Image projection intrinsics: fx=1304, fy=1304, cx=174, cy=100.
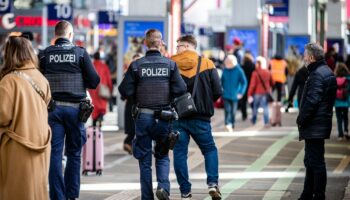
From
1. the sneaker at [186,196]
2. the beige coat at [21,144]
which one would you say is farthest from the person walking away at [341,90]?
the beige coat at [21,144]

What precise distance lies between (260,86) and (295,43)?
52.5 feet

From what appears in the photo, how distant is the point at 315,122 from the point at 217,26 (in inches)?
2226

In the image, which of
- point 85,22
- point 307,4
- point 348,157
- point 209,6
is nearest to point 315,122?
point 348,157

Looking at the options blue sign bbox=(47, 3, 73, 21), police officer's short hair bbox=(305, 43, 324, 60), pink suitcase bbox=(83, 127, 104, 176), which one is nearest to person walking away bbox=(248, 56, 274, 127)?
blue sign bbox=(47, 3, 73, 21)

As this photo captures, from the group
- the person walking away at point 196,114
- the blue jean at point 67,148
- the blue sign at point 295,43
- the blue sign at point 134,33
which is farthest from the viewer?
the blue sign at point 295,43

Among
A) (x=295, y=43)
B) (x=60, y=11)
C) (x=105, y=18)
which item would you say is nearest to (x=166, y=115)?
(x=60, y=11)

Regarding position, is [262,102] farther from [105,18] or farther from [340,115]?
[105,18]

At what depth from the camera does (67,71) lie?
1412 centimetres

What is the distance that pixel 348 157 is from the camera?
74.7ft

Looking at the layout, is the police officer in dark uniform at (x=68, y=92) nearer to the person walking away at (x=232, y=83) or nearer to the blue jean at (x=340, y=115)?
the blue jean at (x=340, y=115)

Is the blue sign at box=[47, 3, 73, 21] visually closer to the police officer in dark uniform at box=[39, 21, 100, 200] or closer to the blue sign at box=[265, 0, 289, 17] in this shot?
the police officer in dark uniform at box=[39, 21, 100, 200]

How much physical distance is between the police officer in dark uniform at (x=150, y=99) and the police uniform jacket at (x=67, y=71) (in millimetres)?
434

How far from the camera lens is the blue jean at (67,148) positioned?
13.9 meters

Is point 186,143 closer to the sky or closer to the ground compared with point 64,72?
closer to the ground
